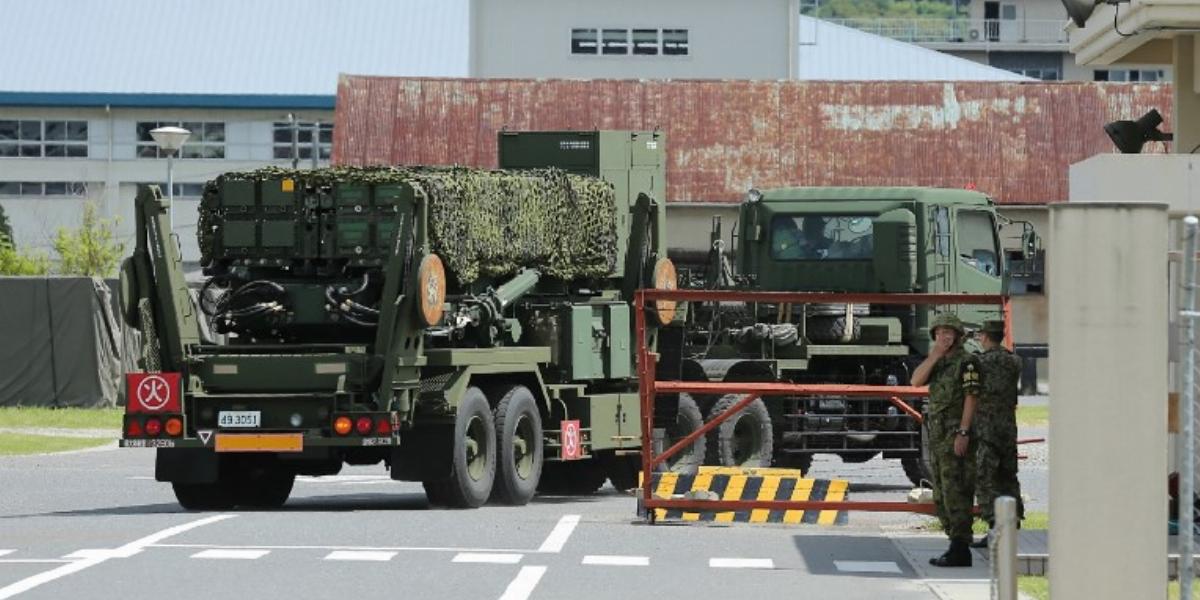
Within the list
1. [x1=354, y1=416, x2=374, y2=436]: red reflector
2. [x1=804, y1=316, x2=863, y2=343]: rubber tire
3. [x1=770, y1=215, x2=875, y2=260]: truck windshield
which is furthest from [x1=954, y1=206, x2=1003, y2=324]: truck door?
[x1=354, y1=416, x2=374, y2=436]: red reflector

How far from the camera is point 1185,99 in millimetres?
25094

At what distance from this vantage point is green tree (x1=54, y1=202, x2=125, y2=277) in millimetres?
66000

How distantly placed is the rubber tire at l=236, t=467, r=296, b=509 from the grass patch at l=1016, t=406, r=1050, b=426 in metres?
19.3

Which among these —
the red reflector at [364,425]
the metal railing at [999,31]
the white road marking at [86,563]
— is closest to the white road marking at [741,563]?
the white road marking at [86,563]

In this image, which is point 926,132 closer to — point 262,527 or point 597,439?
point 597,439

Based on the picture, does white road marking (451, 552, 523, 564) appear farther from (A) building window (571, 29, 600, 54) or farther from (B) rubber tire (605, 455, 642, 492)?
(A) building window (571, 29, 600, 54)

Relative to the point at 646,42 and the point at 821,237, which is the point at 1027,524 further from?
the point at 646,42

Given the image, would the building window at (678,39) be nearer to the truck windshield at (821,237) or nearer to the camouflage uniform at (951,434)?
the truck windshield at (821,237)

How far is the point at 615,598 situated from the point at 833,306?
12.3m

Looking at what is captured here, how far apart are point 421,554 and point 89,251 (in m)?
49.4

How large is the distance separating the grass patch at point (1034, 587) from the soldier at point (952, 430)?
0.98m

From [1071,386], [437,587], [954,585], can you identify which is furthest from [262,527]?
[1071,386]

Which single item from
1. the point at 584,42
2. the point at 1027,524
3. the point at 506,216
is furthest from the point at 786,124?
the point at 1027,524

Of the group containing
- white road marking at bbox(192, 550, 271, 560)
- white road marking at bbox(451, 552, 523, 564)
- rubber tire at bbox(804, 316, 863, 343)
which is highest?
rubber tire at bbox(804, 316, 863, 343)
